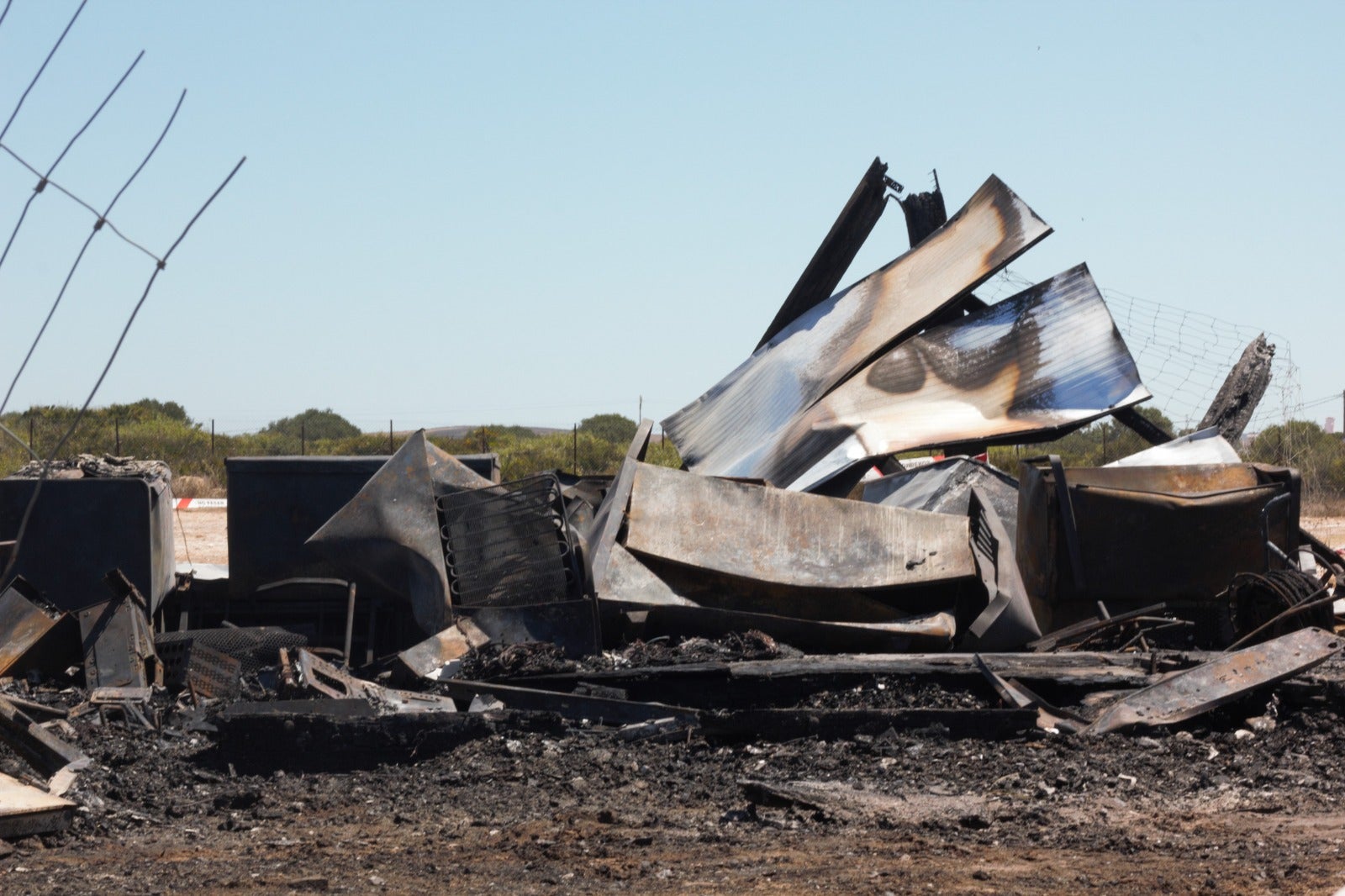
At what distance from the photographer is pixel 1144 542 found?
7699 mm

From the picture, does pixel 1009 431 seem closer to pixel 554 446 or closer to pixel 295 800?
pixel 295 800

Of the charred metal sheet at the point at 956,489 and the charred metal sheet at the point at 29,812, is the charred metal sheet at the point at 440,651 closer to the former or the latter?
the charred metal sheet at the point at 29,812

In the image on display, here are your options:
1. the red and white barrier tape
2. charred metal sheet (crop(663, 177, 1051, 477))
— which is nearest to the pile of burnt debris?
charred metal sheet (crop(663, 177, 1051, 477))

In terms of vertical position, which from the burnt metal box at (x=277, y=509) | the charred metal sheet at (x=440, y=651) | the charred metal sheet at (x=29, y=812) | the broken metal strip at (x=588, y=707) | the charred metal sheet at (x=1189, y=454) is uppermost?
the charred metal sheet at (x=1189, y=454)

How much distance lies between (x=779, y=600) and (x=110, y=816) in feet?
11.9

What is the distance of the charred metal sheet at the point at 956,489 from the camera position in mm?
8883

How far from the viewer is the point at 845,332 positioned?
11359 mm

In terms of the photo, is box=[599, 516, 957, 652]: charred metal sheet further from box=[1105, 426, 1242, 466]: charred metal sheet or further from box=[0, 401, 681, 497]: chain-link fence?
box=[0, 401, 681, 497]: chain-link fence

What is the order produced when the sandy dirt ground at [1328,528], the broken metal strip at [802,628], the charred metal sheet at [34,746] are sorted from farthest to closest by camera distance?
the sandy dirt ground at [1328,528]
the broken metal strip at [802,628]
the charred metal sheet at [34,746]

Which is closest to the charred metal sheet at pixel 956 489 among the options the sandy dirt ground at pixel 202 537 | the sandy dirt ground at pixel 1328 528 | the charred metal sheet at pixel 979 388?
the charred metal sheet at pixel 979 388

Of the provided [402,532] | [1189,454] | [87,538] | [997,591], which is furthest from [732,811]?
[1189,454]

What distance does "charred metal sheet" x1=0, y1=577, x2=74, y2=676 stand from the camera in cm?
743

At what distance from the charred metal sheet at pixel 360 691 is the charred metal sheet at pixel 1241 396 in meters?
8.20

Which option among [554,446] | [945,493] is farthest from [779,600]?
[554,446]
